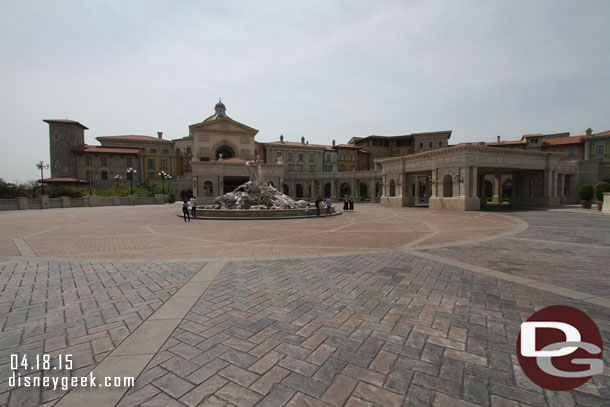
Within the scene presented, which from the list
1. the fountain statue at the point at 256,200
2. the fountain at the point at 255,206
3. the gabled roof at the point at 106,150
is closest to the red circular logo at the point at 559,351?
the fountain at the point at 255,206

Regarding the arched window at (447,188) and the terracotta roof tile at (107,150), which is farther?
the terracotta roof tile at (107,150)

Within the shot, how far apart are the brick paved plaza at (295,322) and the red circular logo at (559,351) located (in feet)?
0.37

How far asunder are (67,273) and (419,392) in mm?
7574

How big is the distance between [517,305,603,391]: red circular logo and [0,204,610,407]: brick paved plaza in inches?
4.4

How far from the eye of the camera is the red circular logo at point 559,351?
271cm

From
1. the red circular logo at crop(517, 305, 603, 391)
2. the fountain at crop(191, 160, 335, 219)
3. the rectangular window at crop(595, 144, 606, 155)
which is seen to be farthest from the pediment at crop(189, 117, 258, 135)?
the rectangular window at crop(595, 144, 606, 155)

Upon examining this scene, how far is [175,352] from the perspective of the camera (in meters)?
3.16

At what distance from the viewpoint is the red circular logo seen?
2707mm

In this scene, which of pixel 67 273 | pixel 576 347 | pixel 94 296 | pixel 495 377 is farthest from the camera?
pixel 67 273

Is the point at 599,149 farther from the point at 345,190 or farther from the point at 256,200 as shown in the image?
the point at 256,200

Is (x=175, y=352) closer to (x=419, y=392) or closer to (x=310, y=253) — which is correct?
(x=419, y=392)

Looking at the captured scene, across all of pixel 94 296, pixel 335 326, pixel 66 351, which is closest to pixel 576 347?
pixel 335 326

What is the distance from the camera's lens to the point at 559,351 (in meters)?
2.87

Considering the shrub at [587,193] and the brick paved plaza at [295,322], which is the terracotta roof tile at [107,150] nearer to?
the brick paved plaza at [295,322]
